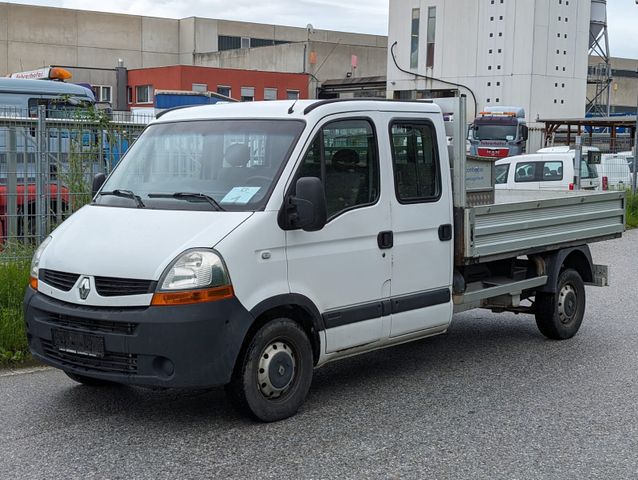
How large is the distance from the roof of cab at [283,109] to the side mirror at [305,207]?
2.15 feet

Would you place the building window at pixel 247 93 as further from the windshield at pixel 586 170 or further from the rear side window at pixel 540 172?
the rear side window at pixel 540 172

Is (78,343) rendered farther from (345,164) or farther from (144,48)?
(144,48)

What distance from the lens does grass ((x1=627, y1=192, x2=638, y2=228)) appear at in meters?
21.7

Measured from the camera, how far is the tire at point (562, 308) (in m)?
8.60

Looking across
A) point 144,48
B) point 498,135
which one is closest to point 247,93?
point 498,135

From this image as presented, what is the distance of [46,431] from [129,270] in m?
1.22

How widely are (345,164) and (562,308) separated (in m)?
3.42

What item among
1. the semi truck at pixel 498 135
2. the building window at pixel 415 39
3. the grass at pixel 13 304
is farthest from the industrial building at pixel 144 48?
the grass at pixel 13 304

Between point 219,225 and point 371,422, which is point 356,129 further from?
point 371,422

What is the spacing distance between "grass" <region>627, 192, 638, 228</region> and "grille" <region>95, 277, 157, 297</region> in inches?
714

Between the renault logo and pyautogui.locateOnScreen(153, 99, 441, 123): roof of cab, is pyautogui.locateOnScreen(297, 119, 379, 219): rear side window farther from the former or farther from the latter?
the renault logo

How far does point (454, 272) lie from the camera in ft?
24.3

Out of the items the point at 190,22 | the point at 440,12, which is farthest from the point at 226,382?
the point at 190,22

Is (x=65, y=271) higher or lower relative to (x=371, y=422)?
higher
